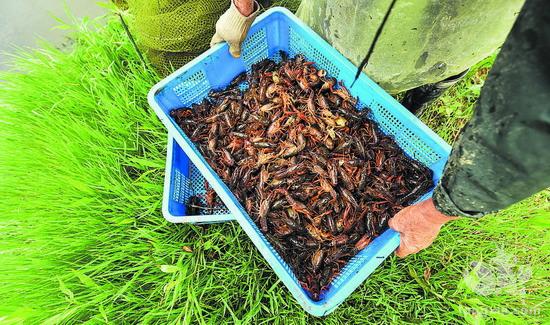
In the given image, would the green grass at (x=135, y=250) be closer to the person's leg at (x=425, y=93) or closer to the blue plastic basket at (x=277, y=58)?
the blue plastic basket at (x=277, y=58)

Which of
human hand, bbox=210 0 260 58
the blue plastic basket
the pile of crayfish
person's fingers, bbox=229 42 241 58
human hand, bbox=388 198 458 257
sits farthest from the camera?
person's fingers, bbox=229 42 241 58

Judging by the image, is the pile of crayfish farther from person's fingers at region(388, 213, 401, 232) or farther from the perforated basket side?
person's fingers at region(388, 213, 401, 232)

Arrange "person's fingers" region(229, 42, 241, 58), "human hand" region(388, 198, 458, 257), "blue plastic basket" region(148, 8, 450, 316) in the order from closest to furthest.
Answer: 1. "human hand" region(388, 198, 458, 257)
2. "blue plastic basket" region(148, 8, 450, 316)
3. "person's fingers" region(229, 42, 241, 58)

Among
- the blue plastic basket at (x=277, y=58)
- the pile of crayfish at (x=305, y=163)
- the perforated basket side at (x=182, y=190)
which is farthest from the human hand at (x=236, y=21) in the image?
the perforated basket side at (x=182, y=190)

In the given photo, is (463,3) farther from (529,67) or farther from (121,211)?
(121,211)

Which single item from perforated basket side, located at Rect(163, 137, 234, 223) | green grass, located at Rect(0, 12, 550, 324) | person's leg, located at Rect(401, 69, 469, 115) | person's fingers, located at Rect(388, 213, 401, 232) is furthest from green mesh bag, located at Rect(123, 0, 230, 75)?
person's fingers, located at Rect(388, 213, 401, 232)

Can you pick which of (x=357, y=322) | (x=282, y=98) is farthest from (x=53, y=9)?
(x=357, y=322)

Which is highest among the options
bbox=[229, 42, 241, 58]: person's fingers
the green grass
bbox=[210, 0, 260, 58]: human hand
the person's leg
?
bbox=[210, 0, 260, 58]: human hand

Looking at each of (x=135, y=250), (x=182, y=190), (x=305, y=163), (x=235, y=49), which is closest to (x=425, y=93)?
(x=305, y=163)
